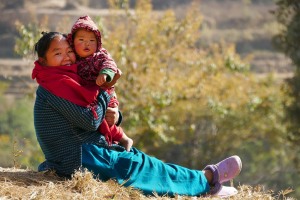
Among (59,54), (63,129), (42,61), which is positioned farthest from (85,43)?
(63,129)

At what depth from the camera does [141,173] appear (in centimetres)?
529

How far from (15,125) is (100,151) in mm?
24301


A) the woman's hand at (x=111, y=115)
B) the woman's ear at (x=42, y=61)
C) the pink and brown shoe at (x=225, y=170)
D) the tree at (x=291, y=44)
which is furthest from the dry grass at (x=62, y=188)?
the tree at (x=291, y=44)

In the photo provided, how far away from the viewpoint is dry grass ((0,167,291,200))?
4711 millimetres

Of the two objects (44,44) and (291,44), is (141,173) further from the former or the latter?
(291,44)

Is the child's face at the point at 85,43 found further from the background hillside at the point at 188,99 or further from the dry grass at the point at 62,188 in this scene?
the background hillside at the point at 188,99

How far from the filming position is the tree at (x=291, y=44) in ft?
47.5

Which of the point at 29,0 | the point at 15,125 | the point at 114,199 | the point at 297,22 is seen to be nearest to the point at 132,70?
the point at 297,22

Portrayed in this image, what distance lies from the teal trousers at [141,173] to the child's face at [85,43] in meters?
0.60

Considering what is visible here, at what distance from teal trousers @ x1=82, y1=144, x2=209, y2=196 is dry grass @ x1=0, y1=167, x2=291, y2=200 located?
87 millimetres

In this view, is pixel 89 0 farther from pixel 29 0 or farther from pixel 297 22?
pixel 297 22

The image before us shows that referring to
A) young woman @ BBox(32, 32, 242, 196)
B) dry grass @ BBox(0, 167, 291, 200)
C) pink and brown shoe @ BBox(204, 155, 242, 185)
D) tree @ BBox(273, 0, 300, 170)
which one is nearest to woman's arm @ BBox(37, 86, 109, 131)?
young woman @ BBox(32, 32, 242, 196)

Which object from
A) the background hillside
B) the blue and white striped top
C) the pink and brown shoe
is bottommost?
the background hillside

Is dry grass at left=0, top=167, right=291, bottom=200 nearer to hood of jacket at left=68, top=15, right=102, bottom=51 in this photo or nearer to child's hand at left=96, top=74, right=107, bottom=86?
child's hand at left=96, top=74, right=107, bottom=86
